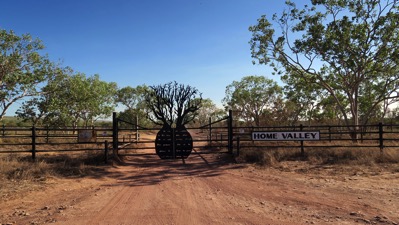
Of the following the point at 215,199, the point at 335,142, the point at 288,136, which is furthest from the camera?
the point at 335,142

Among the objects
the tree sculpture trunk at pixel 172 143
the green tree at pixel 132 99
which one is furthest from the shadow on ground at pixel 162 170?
the green tree at pixel 132 99

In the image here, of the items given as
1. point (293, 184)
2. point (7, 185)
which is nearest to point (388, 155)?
point (293, 184)

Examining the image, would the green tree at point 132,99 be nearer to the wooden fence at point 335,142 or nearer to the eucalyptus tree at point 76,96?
the eucalyptus tree at point 76,96

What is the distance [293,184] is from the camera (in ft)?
28.6

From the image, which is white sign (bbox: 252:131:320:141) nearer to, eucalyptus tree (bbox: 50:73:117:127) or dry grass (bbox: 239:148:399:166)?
dry grass (bbox: 239:148:399:166)

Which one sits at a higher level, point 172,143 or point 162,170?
point 172,143

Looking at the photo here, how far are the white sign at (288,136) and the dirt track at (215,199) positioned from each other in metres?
2.93

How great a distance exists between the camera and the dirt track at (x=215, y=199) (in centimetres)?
568

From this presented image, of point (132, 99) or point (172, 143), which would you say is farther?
point (132, 99)

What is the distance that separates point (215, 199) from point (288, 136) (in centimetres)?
775

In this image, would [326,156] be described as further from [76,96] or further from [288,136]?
[76,96]

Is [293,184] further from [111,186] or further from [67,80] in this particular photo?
[67,80]

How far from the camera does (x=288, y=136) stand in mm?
13883

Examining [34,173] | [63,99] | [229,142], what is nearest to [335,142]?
[229,142]
